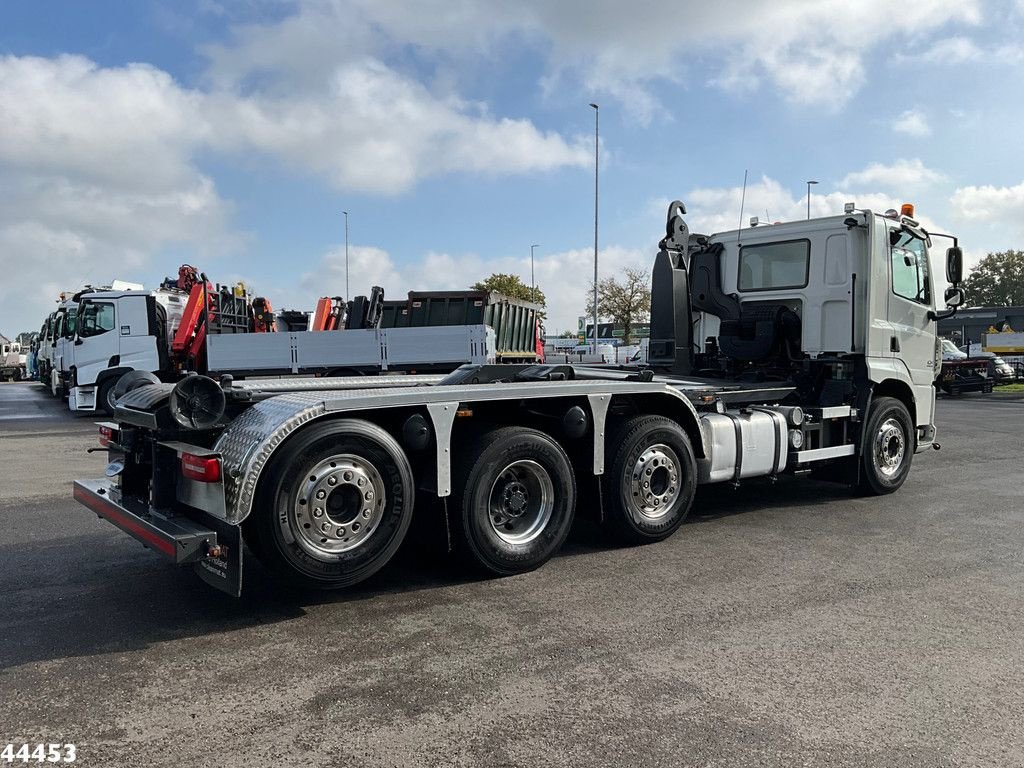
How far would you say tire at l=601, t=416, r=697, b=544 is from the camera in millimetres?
6180

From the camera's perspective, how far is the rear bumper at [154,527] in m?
4.36

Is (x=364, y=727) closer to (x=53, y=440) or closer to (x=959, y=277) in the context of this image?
(x=959, y=277)

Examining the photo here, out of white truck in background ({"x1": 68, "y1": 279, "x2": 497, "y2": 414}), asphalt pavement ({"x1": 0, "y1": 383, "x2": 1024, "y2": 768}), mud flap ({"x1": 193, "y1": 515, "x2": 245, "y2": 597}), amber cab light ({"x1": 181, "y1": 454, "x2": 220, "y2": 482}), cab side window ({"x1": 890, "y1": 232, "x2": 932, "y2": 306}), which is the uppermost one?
cab side window ({"x1": 890, "y1": 232, "x2": 932, "y2": 306})

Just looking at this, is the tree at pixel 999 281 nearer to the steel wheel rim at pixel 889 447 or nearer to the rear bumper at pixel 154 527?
the steel wheel rim at pixel 889 447

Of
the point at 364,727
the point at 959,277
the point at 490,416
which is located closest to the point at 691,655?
the point at 364,727

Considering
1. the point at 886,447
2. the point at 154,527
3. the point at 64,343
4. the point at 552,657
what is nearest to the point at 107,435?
the point at 154,527

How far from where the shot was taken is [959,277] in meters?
9.16

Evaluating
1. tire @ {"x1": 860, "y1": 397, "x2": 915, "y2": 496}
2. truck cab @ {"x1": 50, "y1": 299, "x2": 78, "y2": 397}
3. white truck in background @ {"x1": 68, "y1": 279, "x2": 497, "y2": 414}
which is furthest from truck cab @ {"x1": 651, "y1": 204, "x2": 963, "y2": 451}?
truck cab @ {"x1": 50, "y1": 299, "x2": 78, "y2": 397}

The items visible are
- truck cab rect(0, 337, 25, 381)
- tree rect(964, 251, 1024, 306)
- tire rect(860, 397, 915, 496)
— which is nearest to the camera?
tire rect(860, 397, 915, 496)

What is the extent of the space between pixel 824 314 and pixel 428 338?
450 inches

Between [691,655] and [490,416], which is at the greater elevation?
[490,416]

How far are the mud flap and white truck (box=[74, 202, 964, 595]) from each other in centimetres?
1

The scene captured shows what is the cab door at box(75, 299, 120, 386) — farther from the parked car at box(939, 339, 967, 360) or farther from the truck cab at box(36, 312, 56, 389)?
the parked car at box(939, 339, 967, 360)

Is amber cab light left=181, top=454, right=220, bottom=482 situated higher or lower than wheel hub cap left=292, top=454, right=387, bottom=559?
higher
